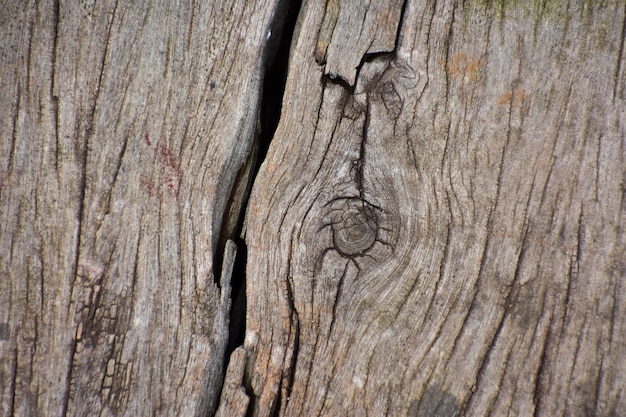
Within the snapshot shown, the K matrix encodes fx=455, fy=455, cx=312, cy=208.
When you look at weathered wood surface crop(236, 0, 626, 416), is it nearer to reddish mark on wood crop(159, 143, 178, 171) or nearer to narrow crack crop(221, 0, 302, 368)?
narrow crack crop(221, 0, 302, 368)

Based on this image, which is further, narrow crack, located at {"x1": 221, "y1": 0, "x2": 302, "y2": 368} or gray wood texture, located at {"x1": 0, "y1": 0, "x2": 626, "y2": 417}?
narrow crack, located at {"x1": 221, "y1": 0, "x2": 302, "y2": 368}

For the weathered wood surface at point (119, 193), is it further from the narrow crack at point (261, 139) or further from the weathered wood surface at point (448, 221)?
the weathered wood surface at point (448, 221)

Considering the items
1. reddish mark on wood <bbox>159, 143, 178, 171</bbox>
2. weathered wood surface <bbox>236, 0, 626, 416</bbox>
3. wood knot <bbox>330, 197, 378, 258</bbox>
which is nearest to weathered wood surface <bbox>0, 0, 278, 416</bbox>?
reddish mark on wood <bbox>159, 143, 178, 171</bbox>

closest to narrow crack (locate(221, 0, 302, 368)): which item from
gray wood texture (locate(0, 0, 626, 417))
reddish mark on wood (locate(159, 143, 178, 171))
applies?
gray wood texture (locate(0, 0, 626, 417))

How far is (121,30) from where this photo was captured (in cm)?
125

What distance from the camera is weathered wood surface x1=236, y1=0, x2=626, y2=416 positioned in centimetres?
112

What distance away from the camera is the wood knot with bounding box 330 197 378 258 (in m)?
1.24

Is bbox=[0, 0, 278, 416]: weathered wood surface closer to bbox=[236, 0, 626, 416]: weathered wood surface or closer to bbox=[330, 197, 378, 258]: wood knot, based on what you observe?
bbox=[236, 0, 626, 416]: weathered wood surface

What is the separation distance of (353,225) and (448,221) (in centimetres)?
25

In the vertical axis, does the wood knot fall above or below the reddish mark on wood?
below

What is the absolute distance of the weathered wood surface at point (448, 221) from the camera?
1123mm

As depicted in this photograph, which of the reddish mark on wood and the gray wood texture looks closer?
the gray wood texture

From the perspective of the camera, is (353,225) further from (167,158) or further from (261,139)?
(167,158)

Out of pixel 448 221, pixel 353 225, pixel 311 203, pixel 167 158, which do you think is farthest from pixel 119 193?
pixel 448 221
